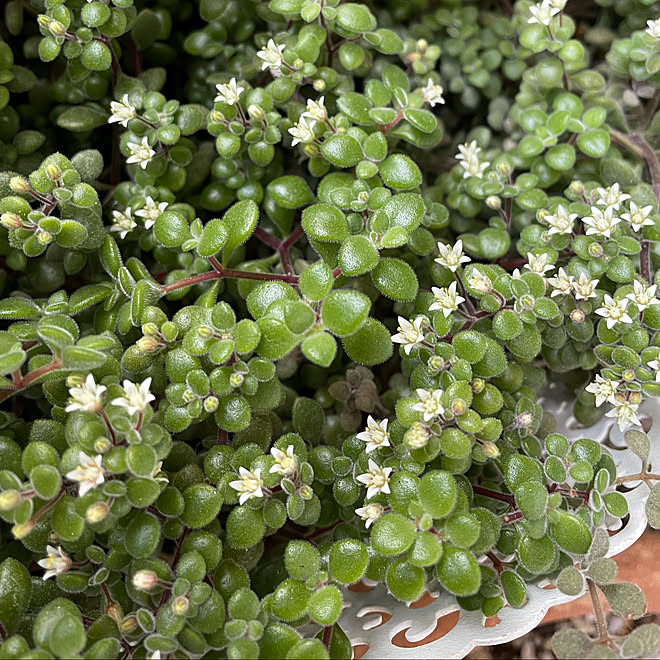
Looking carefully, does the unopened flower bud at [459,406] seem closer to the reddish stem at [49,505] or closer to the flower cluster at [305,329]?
the flower cluster at [305,329]

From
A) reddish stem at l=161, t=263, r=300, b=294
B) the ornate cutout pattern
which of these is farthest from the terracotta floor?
reddish stem at l=161, t=263, r=300, b=294

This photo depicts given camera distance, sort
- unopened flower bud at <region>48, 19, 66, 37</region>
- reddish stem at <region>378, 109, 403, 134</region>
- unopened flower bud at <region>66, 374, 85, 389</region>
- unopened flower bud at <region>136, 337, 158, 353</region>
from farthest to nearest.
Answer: reddish stem at <region>378, 109, 403, 134</region>, unopened flower bud at <region>48, 19, 66, 37</region>, unopened flower bud at <region>136, 337, 158, 353</region>, unopened flower bud at <region>66, 374, 85, 389</region>

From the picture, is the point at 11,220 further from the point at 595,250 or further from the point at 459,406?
the point at 595,250

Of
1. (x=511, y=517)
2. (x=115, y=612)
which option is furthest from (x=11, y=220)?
(x=511, y=517)

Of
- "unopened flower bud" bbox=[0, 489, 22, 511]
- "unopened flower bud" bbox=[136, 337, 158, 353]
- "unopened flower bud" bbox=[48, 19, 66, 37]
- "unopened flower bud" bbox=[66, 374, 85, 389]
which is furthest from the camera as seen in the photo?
"unopened flower bud" bbox=[48, 19, 66, 37]

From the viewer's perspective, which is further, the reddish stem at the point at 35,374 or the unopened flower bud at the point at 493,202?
the unopened flower bud at the point at 493,202

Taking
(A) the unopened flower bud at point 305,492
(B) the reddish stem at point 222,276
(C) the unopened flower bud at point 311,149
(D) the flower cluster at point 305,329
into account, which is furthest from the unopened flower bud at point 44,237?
(A) the unopened flower bud at point 305,492

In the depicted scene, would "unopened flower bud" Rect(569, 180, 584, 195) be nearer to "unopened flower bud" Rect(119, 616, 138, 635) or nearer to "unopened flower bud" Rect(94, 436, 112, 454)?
"unopened flower bud" Rect(94, 436, 112, 454)

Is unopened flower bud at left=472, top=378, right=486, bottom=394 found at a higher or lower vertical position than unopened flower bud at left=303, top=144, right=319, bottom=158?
lower

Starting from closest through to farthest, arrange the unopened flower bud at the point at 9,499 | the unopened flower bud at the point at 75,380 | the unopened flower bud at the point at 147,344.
A: the unopened flower bud at the point at 9,499 → the unopened flower bud at the point at 75,380 → the unopened flower bud at the point at 147,344
